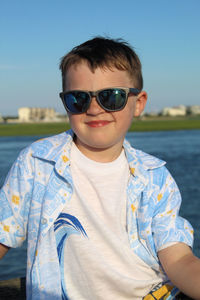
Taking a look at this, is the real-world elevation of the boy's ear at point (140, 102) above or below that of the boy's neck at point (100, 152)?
above

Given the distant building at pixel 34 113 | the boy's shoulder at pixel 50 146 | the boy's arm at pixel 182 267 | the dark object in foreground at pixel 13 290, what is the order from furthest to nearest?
1. the distant building at pixel 34 113
2. the dark object in foreground at pixel 13 290
3. the boy's shoulder at pixel 50 146
4. the boy's arm at pixel 182 267

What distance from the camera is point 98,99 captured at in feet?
7.37

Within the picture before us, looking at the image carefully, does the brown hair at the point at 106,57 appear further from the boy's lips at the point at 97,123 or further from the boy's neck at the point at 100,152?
the boy's neck at the point at 100,152

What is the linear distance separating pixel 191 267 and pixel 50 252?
0.74m

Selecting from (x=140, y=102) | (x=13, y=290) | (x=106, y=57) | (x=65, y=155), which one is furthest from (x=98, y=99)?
(x=13, y=290)

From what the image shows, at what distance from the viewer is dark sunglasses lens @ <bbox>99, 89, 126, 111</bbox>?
2230mm

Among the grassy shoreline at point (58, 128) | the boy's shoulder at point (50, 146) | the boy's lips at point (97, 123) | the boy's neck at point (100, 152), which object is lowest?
the grassy shoreline at point (58, 128)

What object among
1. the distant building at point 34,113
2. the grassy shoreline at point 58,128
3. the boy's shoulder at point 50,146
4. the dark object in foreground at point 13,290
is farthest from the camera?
the distant building at point 34,113

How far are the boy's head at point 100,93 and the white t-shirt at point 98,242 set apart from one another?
13cm

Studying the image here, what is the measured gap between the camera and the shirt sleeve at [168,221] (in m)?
2.21

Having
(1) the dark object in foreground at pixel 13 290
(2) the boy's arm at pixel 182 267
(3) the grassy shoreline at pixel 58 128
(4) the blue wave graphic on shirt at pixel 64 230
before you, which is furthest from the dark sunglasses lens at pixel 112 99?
(3) the grassy shoreline at pixel 58 128

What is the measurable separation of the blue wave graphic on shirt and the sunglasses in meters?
0.61

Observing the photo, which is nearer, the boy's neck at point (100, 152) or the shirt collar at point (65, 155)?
the shirt collar at point (65, 155)

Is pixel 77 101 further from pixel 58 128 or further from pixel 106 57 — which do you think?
pixel 58 128
